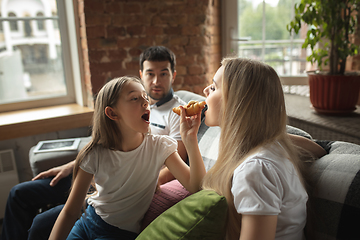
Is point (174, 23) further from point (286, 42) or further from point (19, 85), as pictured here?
point (19, 85)

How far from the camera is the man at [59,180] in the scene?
1515mm

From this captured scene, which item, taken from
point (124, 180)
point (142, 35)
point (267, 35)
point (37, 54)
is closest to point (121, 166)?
point (124, 180)

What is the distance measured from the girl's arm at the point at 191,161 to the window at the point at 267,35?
199cm

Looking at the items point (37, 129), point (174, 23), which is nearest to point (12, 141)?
point (37, 129)

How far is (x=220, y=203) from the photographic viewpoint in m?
0.81

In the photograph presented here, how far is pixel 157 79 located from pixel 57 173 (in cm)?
82

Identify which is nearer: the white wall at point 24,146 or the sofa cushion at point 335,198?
the sofa cushion at point 335,198

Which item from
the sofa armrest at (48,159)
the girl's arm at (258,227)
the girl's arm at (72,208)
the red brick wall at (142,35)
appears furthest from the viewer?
the red brick wall at (142,35)

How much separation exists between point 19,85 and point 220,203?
2.47m

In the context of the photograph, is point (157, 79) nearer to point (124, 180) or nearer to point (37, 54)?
point (124, 180)

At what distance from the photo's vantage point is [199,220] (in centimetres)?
80

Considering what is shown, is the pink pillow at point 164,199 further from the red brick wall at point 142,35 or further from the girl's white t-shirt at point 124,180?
the red brick wall at point 142,35

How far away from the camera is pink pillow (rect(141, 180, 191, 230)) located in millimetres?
1213

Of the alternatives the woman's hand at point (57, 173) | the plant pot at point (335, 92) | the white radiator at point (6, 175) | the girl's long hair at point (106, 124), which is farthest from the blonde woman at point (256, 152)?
the white radiator at point (6, 175)
